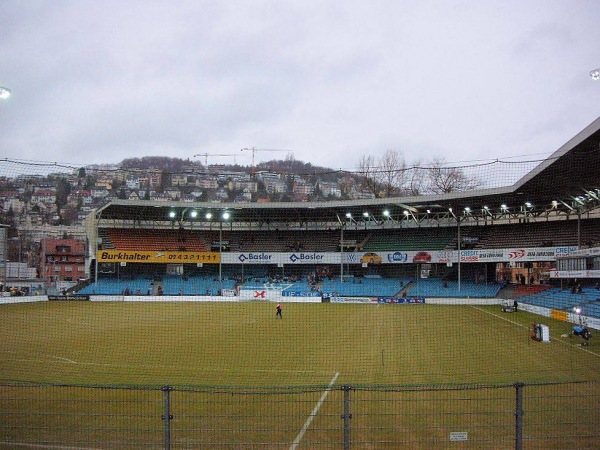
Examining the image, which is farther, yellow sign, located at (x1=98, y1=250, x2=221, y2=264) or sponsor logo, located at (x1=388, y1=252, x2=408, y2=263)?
yellow sign, located at (x1=98, y1=250, x2=221, y2=264)

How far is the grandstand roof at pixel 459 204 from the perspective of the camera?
20.1 metres

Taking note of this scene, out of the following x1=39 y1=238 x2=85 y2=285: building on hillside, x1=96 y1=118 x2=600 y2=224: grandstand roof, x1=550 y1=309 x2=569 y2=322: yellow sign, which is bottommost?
x1=550 y1=309 x2=569 y2=322: yellow sign

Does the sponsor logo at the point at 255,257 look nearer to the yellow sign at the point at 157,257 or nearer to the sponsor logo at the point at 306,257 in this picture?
the yellow sign at the point at 157,257

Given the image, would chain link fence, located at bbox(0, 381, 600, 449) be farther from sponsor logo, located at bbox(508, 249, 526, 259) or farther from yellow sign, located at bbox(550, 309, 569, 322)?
sponsor logo, located at bbox(508, 249, 526, 259)

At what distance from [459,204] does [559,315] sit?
38.7ft

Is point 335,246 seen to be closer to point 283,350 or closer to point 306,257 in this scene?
point 306,257

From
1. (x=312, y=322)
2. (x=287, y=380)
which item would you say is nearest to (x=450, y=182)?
(x=312, y=322)

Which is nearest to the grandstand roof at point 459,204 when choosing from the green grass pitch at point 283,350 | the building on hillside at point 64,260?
the green grass pitch at point 283,350

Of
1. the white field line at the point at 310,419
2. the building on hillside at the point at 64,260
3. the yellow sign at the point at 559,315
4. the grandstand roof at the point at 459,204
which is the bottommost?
the yellow sign at the point at 559,315

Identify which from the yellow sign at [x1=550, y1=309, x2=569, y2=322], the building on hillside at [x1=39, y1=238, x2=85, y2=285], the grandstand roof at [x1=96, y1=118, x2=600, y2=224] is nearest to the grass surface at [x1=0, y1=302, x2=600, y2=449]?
the yellow sign at [x1=550, y1=309, x2=569, y2=322]

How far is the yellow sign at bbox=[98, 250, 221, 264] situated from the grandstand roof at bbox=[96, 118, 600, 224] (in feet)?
10.5

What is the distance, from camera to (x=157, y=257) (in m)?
40.3

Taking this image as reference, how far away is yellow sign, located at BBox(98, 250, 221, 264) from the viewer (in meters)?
39.4

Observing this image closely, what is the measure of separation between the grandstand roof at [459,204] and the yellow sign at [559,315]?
629cm
